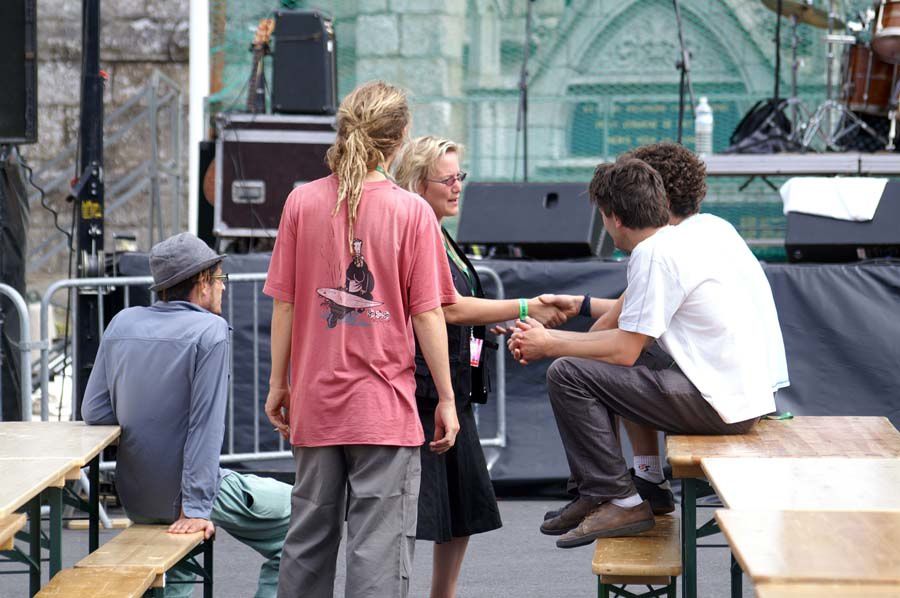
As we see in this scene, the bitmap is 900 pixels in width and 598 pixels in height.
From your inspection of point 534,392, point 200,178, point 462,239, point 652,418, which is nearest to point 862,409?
point 534,392

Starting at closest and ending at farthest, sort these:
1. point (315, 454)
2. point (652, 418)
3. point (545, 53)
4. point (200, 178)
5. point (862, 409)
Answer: point (315, 454)
point (652, 418)
point (862, 409)
point (200, 178)
point (545, 53)

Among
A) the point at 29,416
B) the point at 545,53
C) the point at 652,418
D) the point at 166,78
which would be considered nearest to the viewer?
the point at 652,418

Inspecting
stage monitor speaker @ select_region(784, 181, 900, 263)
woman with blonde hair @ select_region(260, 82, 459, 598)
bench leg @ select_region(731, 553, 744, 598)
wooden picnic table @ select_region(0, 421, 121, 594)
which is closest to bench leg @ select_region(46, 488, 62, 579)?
wooden picnic table @ select_region(0, 421, 121, 594)

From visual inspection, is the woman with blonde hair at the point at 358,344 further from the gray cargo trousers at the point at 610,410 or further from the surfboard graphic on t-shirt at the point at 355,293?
the gray cargo trousers at the point at 610,410

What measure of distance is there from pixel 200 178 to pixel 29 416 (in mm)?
2775

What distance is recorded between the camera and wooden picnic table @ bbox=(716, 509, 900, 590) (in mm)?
1989

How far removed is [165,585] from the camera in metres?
3.73

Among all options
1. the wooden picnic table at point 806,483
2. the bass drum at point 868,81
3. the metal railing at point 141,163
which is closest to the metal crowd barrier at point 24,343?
the wooden picnic table at point 806,483

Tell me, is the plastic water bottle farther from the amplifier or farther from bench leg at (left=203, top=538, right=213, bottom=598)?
bench leg at (left=203, top=538, right=213, bottom=598)

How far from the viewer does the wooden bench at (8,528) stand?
2.81 m

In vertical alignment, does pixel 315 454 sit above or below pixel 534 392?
above

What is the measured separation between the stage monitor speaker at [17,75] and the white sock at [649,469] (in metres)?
3.40

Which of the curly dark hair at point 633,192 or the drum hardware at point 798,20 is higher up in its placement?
the drum hardware at point 798,20

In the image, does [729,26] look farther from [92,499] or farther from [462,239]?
[92,499]
